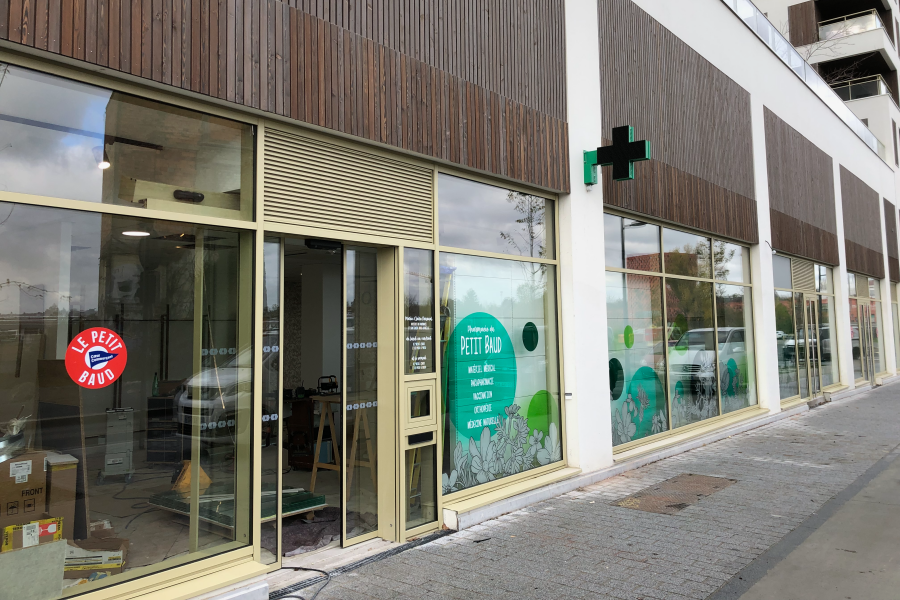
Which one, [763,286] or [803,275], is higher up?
[803,275]

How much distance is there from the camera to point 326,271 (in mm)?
10102

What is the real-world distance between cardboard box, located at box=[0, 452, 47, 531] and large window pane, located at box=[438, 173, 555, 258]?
388cm

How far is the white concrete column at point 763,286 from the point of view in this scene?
13.0 meters

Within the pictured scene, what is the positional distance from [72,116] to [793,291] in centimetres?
1543

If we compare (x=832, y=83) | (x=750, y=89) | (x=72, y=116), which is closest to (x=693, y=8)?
(x=750, y=89)

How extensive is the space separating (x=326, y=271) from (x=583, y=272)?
420 cm

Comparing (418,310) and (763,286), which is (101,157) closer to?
(418,310)

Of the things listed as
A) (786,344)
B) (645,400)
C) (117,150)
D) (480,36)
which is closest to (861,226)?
Answer: (786,344)

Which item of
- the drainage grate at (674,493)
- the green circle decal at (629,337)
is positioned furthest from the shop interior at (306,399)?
the green circle decal at (629,337)

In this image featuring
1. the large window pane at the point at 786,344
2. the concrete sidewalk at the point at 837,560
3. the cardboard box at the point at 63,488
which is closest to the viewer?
the cardboard box at the point at 63,488

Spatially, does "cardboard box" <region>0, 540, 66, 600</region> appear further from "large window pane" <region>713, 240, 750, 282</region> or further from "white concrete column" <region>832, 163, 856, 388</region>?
"white concrete column" <region>832, 163, 856, 388</region>

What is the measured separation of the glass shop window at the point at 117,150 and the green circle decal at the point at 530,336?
373 centimetres

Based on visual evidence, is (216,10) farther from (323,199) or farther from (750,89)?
(750,89)

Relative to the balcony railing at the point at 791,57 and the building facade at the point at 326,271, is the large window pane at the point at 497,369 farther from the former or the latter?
the balcony railing at the point at 791,57
